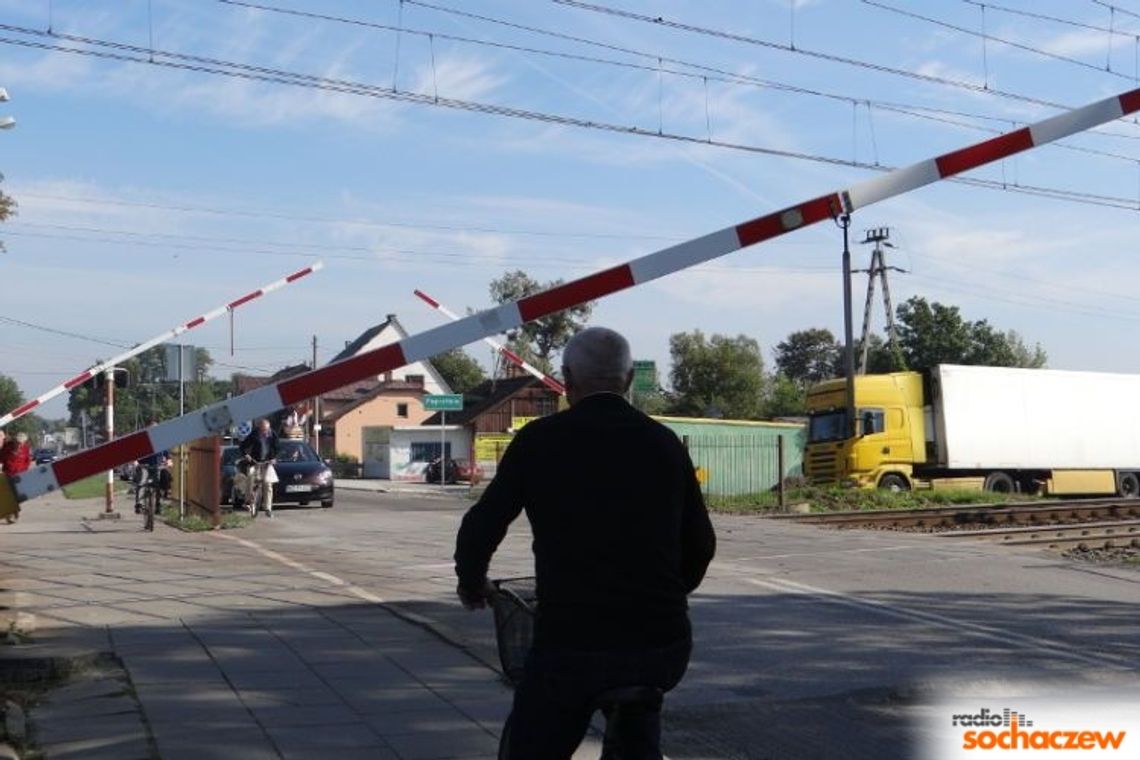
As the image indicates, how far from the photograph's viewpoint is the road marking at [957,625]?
8305 millimetres

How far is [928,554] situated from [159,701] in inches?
430

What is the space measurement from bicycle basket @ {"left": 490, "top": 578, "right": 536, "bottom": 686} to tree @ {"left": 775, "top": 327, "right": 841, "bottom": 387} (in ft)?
363

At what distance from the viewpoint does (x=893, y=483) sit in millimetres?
33219

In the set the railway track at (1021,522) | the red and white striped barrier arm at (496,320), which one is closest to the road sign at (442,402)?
the railway track at (1021,522)

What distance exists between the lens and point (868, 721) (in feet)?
21.4

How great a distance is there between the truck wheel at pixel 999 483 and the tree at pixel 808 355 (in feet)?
255

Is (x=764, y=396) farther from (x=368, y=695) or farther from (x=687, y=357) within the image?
(x=368, y=695)

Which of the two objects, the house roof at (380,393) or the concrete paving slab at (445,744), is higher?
the house roof at (380,393)

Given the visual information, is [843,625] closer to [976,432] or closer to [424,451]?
[976,432]

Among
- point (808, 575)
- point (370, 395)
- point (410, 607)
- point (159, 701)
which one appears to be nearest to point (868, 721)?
point (159, 701)

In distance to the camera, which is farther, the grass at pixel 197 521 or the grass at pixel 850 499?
the grass at pixel 850 499

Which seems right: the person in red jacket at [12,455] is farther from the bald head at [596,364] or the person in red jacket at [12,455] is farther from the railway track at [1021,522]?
the bald head at [596,364]

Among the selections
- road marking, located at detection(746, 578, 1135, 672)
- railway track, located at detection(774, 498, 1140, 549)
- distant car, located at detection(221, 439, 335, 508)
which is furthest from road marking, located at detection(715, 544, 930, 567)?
distant car, located at detection(221, 439, 335, 508)

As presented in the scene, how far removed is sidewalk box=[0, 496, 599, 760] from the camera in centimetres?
587
